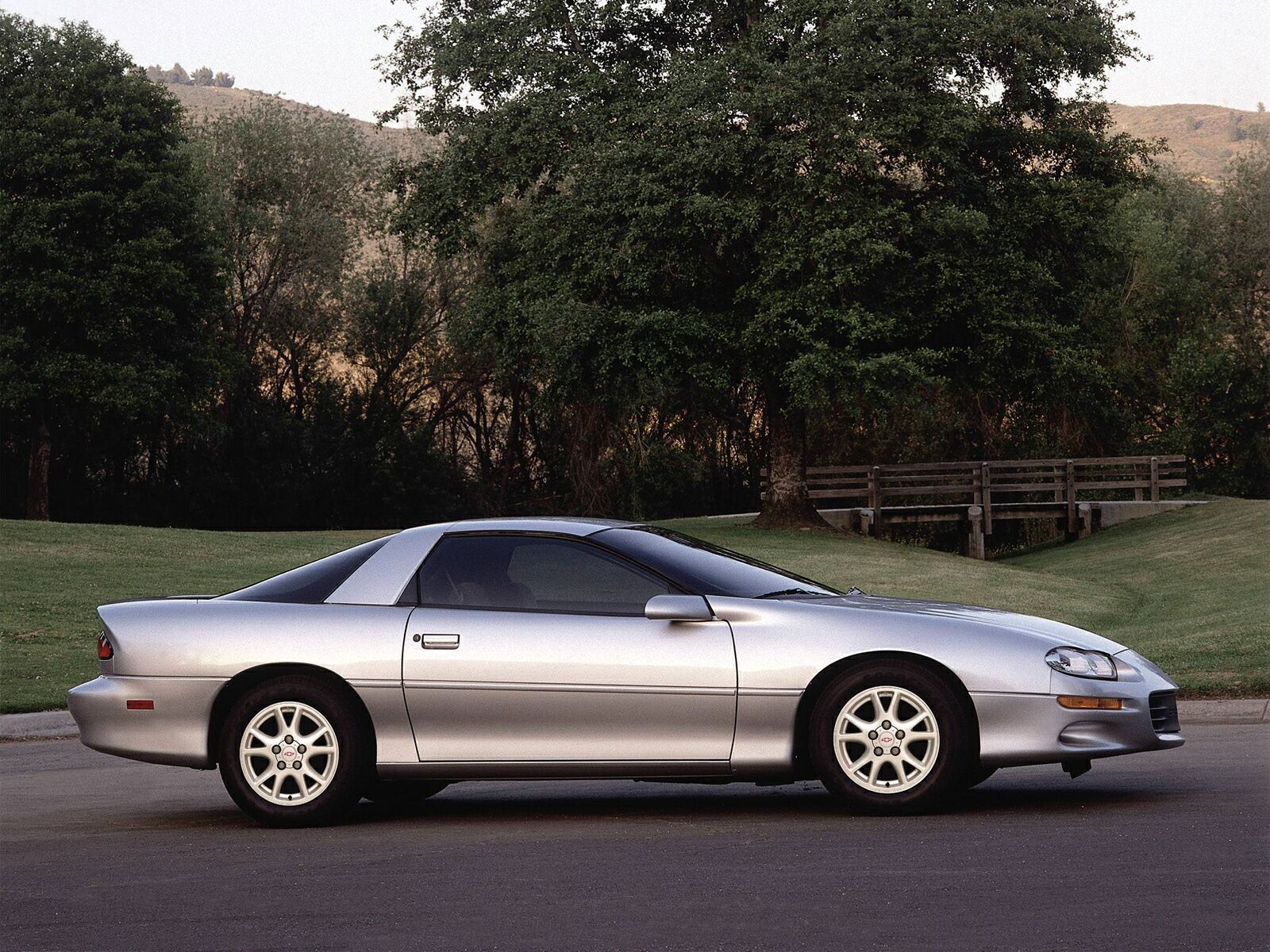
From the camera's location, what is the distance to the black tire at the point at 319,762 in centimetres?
744

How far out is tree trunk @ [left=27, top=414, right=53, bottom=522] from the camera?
45.5 m

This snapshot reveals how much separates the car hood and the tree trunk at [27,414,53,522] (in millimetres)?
41783

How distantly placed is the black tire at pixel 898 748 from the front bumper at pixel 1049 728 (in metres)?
0.11

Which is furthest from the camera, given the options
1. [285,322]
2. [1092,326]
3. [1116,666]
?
[285,322]

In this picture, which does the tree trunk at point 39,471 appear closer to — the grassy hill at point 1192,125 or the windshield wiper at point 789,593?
the windshield wiper at point 789,593

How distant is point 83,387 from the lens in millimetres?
42688

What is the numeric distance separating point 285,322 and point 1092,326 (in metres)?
28.7

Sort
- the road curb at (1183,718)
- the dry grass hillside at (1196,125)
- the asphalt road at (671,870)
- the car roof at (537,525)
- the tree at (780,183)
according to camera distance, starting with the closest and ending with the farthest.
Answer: the asphalt road at (671,870)
the car roof at (537,525)
the road curb at (1183,718)
the tree at (780,183)
the dry grass hillside at (1196,125)

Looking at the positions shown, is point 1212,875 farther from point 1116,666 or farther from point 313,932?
point 313,932

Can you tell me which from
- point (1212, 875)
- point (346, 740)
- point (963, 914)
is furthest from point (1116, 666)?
point (346, 740)

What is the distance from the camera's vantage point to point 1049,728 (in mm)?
7043

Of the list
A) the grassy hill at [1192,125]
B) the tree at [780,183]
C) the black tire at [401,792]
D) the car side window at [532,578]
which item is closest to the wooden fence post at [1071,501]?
the tree at [780,183]

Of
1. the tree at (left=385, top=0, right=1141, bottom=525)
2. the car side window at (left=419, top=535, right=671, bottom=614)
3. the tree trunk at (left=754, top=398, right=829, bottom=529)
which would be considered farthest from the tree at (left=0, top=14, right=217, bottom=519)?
the car side window at (left=419, top=535, right=671, bottom=614)

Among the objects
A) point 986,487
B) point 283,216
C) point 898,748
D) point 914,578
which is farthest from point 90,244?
point 898,748
